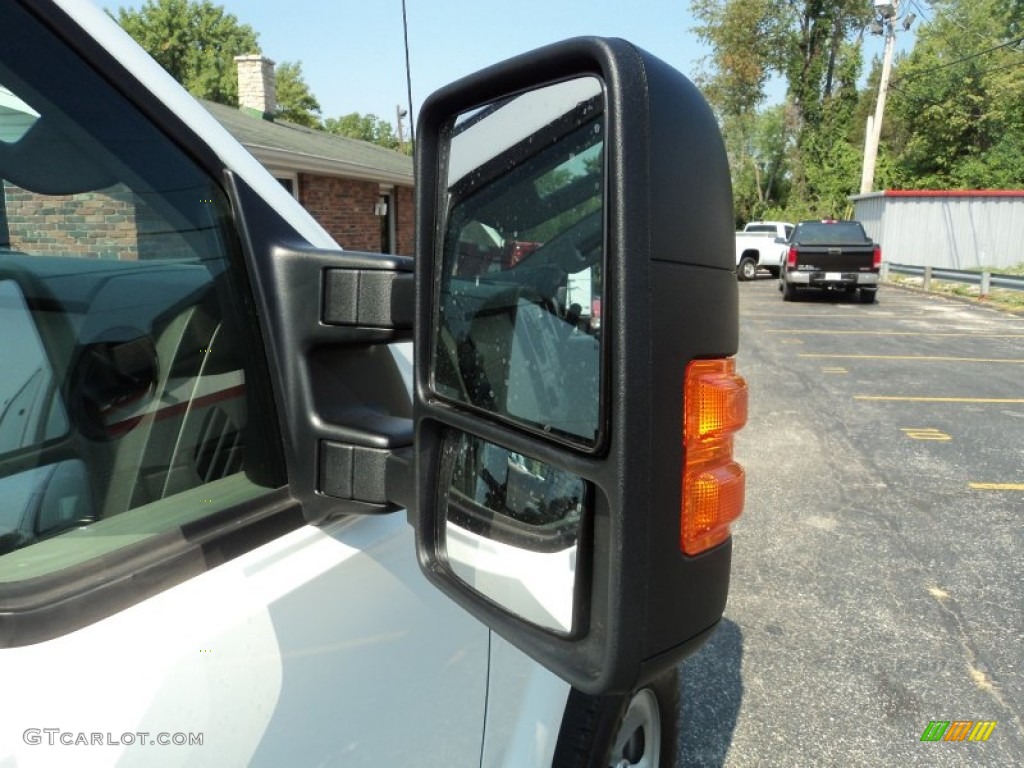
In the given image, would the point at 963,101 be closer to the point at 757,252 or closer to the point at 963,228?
the point at 963,228

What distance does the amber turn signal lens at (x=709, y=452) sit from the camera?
2.89ft

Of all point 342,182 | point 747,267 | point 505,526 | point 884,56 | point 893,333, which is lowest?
point 893,333

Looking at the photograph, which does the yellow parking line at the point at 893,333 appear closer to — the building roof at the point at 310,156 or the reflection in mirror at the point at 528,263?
the building roof at the point at 310,156

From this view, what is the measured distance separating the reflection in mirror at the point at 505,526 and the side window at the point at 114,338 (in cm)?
35

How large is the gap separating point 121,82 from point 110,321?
34 cm

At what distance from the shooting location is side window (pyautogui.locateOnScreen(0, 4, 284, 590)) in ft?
3.84

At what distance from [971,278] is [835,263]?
11.0 ft

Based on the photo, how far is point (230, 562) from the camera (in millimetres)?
1152

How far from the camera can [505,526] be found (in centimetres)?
110

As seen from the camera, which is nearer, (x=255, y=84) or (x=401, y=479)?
(x=401, y=479)

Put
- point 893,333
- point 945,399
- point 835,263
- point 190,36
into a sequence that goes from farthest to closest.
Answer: point 835,263
point 893,333
point 945,399
point 190,36

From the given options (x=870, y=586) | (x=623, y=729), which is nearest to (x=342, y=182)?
(x=870, y=586)

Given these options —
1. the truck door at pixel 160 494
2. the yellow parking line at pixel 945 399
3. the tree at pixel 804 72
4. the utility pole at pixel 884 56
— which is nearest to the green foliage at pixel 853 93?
the tree at pixel 804 72

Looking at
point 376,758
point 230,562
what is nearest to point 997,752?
point 376,758
